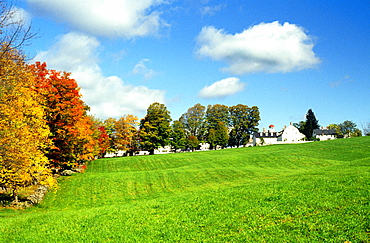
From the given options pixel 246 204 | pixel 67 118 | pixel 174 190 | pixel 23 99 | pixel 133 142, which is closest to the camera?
pixel 246 204

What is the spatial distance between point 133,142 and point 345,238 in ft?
240

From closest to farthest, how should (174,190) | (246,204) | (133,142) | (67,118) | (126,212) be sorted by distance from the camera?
1. (246,204)
2. (126,212)
3. (174,190)
4. (67,118)
5. (133,142)

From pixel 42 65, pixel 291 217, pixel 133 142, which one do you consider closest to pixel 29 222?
pixel 291 217

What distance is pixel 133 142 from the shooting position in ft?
259

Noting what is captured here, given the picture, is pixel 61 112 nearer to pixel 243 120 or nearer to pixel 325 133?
pixel 243 120

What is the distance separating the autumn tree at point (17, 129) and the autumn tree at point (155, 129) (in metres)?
50.2

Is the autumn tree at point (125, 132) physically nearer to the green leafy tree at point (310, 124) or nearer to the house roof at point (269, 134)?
the house roof at point (269, 134)

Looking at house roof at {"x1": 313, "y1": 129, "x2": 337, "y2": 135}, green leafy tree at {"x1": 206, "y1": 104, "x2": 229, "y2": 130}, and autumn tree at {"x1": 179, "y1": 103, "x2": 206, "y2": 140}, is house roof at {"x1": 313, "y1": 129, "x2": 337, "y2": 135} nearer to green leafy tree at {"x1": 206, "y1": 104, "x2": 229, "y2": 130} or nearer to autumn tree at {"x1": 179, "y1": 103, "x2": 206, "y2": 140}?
green leafy tree at {"x1": 206, "y1": 104, "x2": 229, "y2": 130}

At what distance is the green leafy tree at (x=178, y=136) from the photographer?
85.4 metres

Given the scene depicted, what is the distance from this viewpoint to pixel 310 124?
124938 millimetres

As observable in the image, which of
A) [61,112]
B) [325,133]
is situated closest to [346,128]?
[325,133]

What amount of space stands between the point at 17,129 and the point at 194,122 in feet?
249

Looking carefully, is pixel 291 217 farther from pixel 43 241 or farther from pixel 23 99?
pixel 23 99

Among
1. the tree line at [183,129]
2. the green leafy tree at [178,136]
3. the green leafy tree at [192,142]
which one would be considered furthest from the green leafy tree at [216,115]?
the green leafy tree at [178,136]
